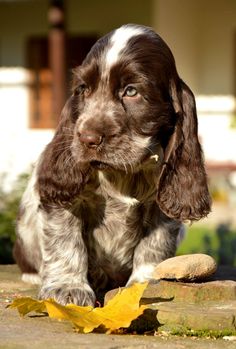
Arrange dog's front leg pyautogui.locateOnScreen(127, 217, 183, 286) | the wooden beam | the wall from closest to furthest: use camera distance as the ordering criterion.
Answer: dog's front leg pyautogui.locateOnScreen(127, 217, 183, 286) < the wooden beam < the wall

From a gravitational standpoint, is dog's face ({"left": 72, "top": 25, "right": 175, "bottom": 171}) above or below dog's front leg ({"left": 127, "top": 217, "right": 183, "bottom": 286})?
above

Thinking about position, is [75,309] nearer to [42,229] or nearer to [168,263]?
[168,263]

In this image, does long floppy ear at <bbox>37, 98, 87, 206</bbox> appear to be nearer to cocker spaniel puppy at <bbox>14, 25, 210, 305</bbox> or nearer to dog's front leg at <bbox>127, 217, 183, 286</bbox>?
cocker spaniel puppy at <bbox>14, 25, 210, 305</bbox>

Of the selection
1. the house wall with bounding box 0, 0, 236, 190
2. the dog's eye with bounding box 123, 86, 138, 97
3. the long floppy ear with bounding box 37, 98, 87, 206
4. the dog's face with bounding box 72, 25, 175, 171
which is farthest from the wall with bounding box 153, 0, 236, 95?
the dog's eye with bounding box 123, 86, 138, 97

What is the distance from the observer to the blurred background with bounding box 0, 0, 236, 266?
69.8 feet

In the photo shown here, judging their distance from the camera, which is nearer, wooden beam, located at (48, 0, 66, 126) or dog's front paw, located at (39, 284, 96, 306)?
dog's front paw, located at (39, 284, 96, 306)

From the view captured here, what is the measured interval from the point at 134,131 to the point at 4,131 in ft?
61.5

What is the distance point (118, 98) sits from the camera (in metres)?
5.50

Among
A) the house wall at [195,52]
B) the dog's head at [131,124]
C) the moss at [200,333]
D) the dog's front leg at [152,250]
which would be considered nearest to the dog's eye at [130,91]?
the dog's head at [131,124]

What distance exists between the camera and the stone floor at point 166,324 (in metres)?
4.66

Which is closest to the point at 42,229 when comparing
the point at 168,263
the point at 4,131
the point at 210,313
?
the point at 168,263

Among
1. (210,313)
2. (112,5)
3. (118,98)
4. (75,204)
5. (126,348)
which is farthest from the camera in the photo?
(112,5)

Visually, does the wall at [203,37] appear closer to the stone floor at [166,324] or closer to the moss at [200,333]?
the stone floor at [166,324]

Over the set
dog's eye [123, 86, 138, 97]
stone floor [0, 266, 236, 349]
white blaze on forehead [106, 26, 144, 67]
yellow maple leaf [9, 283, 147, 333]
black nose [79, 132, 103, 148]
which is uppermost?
white blaze on forehead [106, 26, 144, 67]
